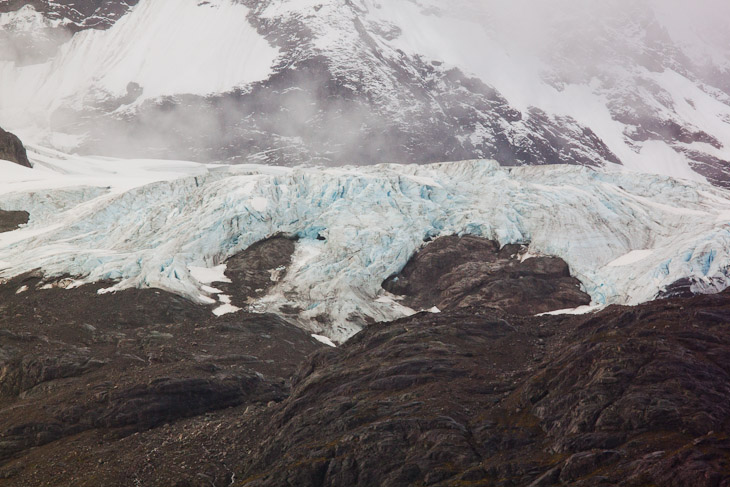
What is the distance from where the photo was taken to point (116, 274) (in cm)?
7450

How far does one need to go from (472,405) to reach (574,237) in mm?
51019

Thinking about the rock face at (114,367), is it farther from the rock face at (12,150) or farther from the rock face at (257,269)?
the rock face at (12,150)

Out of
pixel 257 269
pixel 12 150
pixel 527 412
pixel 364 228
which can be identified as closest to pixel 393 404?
pixel 527 412

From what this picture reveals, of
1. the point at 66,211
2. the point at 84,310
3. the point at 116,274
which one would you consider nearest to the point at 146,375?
the point at 84,310

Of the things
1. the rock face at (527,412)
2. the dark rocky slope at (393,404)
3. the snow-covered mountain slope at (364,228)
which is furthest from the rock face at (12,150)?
the rock face at (527,412)

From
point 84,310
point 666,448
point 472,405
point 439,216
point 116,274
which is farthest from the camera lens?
point 439,216

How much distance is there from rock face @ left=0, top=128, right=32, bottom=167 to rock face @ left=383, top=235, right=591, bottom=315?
319 feet

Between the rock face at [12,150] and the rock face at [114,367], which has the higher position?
the rock face at [114,367]

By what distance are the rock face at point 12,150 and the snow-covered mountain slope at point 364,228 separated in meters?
38.4

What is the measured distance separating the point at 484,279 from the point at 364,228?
16.3 meters

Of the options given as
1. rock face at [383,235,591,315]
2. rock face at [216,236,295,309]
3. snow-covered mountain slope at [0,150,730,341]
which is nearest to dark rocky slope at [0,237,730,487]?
rock face at [216,236,295,309]

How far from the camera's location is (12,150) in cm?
13862

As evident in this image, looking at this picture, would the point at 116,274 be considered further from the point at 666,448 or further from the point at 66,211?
the point at 666,448

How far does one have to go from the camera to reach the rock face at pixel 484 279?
2859 inches
